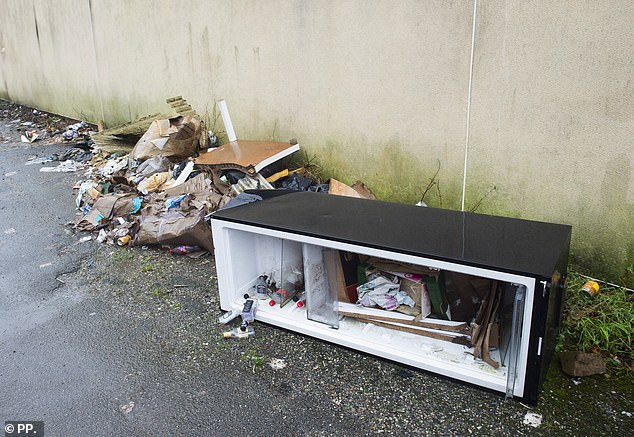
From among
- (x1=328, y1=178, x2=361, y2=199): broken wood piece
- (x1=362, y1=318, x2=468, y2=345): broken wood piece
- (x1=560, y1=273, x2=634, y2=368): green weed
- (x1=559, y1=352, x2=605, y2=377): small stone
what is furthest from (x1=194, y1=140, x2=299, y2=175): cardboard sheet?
(x1=559, y1=352, x2=605, y2=377): small stone

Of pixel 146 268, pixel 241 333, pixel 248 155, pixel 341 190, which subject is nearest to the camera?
pixel 241 333

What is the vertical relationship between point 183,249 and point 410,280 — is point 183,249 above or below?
below

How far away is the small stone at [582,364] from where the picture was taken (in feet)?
8.71

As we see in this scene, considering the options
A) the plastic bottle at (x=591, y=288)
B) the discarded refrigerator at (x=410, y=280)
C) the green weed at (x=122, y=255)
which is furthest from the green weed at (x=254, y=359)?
the plastic bottle at (x=591, y=288)

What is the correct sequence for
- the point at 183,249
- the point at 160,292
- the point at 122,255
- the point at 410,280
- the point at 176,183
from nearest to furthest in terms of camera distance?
the point at 410,280 < the point at 160,292 < the point at 183,249 < the point at 122,255 < the point at 176,183

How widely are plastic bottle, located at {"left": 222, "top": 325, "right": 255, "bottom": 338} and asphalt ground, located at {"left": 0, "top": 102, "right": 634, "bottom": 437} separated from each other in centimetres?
5

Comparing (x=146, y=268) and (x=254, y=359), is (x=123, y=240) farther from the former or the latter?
(x=254, y=359)

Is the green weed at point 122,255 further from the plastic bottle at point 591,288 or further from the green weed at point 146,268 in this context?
the plastic bottle at point 591,288

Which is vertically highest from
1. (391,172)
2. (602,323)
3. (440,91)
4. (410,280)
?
(440,91)

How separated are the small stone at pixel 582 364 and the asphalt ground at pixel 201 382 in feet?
0.15

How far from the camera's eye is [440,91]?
4156mm

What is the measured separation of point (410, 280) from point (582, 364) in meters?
0.99

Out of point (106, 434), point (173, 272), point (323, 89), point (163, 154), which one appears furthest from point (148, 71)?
point (106, 434)

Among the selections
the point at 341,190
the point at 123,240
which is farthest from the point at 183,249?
the point at 341,190
